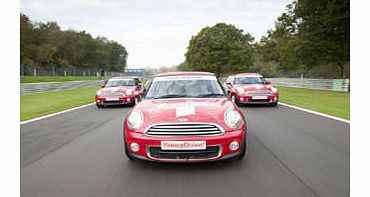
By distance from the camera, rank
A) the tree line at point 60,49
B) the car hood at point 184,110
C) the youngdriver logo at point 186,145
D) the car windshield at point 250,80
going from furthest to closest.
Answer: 1. the tree line at point 60,49
2. the car windshield at point 250,80
3. the car hood at point 184,110
4. the youngdriver logo at point 186,145

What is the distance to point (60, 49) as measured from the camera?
81125 millimetres

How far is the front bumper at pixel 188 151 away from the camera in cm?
411

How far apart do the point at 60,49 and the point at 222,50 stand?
4189cm

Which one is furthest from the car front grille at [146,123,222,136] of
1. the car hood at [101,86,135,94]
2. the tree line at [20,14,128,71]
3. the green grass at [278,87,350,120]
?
the tree line at [20,14,128,71]

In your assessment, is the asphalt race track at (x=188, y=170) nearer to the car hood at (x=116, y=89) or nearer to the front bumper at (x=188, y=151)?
the front bumper at (x=188, y=151)

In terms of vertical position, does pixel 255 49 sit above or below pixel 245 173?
above

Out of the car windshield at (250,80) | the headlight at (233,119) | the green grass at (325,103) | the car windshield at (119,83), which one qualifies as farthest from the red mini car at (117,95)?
the headlight at (233,119)

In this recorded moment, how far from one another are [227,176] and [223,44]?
202 feet

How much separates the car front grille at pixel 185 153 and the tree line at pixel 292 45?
20183 millimetres

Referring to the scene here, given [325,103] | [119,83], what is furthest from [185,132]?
[325,103]
